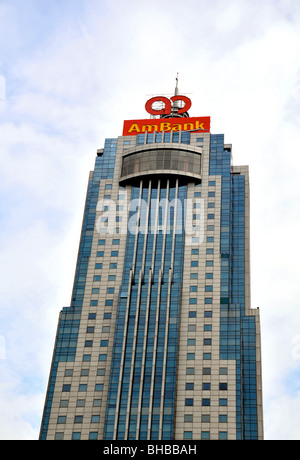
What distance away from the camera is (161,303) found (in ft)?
495

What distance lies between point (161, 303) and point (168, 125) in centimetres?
5414

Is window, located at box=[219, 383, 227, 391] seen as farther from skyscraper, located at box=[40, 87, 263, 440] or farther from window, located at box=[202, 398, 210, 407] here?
window, located at box=[202, 398, 210, 407]

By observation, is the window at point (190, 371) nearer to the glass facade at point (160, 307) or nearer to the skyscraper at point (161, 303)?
the glass facade at point (160, 307)

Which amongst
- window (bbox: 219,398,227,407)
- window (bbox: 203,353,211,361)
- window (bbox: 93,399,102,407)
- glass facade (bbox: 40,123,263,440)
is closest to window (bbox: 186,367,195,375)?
glass facade (bbox: 40,123,263,440)

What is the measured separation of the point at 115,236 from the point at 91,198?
46.9 feet

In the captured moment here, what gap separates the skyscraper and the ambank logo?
311 millimetres

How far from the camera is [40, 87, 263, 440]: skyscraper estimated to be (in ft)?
450

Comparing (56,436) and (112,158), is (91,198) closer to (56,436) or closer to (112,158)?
(112,158)

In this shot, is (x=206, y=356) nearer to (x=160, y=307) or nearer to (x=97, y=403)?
(x=160, y=307)

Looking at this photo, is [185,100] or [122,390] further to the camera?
[185,100]

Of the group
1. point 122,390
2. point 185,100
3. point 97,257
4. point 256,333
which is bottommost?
point 122,390

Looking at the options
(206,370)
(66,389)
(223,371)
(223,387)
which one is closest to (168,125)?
(206,370)

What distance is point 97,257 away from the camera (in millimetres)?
161875
